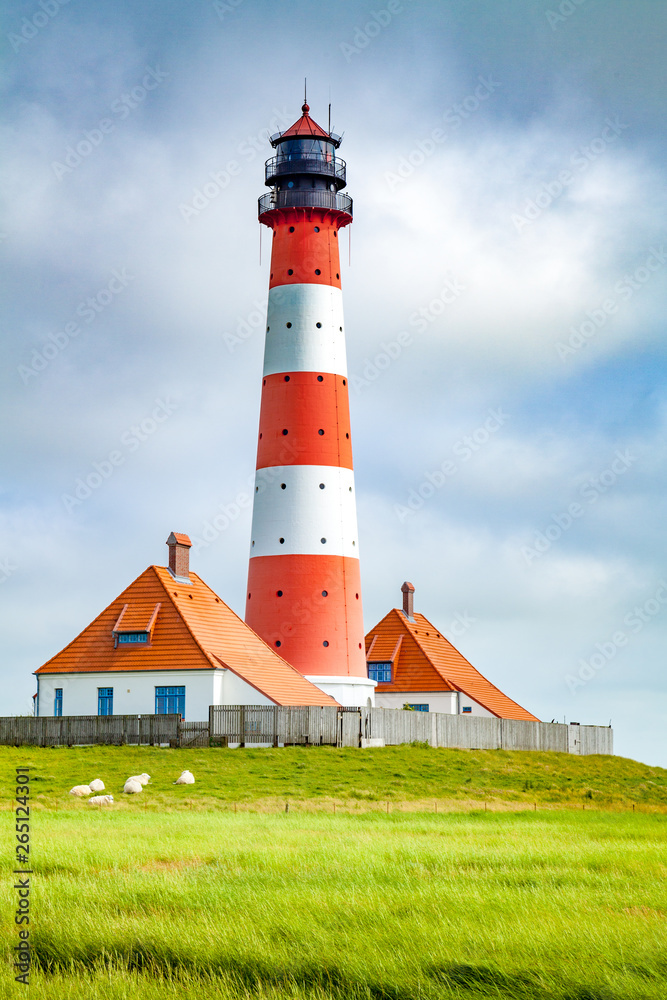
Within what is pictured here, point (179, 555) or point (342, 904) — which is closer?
point (342, 904)

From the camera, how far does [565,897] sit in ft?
46.2

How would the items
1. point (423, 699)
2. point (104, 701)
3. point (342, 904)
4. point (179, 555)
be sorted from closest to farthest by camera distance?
point (342, 904)
point (104, 701)
point (179, 555)
point (423, 699)

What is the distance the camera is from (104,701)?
4425 cm

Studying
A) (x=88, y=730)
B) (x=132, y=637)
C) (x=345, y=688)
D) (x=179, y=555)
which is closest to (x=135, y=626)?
(x=132, y=637)

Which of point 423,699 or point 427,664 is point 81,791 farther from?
point 427,664

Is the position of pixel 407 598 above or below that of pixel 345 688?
above

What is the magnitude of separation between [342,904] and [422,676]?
43.5m

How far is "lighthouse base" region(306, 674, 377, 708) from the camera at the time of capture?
4556 cm

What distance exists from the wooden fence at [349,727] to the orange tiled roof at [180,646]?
43.4 inches

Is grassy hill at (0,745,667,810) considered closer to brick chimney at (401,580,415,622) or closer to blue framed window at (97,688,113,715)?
blue framed window at (97,688,113,715)

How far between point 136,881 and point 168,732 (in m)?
25.9

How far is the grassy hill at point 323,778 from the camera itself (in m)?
30.8

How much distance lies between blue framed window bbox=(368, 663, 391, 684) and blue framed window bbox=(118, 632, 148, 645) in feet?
52.6

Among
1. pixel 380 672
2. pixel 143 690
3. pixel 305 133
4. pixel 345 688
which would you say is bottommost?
pixel 143 690
